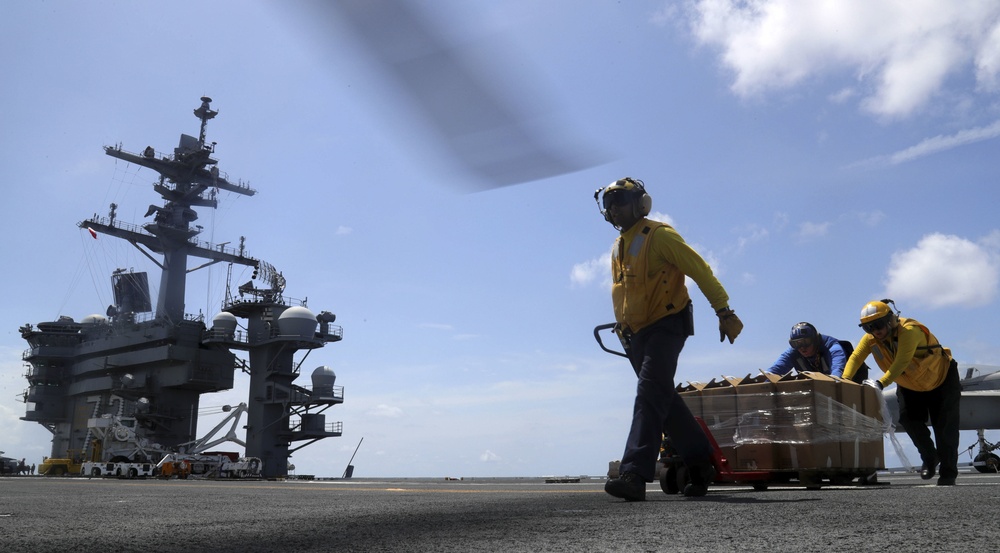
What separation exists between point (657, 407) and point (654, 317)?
58 cm

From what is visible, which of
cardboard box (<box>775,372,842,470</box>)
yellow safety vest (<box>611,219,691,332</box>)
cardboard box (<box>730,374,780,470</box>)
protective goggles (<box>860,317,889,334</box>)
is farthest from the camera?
protective goggles (<box>860,317,889,334</box>)

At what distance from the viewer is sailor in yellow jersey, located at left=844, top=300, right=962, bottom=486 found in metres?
6.51

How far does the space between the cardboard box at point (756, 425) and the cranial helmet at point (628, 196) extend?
76.0 inches

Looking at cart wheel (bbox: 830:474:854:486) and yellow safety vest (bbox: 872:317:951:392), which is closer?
cart wheel (bbox: 830:474:854:486)

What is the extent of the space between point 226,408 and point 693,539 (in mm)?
42108

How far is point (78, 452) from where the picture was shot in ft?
137

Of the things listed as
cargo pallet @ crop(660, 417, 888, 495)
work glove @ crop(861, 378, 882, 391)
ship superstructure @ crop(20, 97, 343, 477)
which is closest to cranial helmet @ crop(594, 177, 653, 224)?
cargo pallet @ crop(660, 417, 888, 495)

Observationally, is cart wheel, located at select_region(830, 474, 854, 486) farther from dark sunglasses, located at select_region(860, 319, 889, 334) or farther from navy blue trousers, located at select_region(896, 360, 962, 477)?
dark sunglasses, located at select_region(860, 319, 889, 334)

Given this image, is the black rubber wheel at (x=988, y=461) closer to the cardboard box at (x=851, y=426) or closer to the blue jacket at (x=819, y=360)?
Result: the blue jacket at (x=819, y=360)

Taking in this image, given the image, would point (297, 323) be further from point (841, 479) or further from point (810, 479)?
point (810, 479)

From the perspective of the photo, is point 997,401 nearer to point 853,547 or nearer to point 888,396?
point 888,396

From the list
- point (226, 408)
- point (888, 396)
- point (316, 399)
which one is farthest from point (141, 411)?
point (888, 396)

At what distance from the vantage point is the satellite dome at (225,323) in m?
41.2

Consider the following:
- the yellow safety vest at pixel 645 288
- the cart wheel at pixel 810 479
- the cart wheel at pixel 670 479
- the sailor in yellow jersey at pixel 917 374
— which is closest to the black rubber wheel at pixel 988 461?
the sailor in yellow jersey at pixel 917 374
